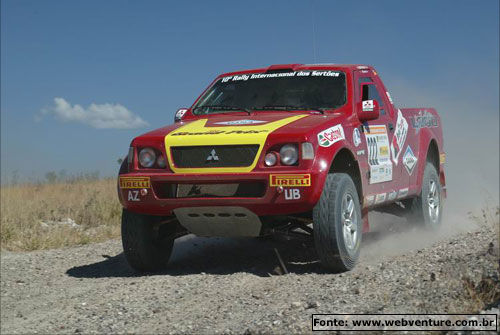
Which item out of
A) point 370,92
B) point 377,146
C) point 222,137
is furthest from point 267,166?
point 370,92

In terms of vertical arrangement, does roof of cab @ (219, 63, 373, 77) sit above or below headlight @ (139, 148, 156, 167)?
above

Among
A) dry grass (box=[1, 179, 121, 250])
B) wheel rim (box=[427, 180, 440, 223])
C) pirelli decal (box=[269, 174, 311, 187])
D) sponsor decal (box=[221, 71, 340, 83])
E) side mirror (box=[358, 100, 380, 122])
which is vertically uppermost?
sponsor decal (box=[221, 71, 340, 83])

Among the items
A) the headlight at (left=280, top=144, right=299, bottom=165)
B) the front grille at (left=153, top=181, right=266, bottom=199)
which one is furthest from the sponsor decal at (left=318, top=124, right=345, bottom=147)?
the front grille at (left=153, top=181, right=266, bottom=199)

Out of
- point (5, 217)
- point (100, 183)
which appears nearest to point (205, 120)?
point (5, 217)

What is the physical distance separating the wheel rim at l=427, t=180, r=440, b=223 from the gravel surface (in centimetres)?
104

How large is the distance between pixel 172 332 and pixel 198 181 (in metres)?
1.62

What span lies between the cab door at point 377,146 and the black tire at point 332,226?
0.73 meters

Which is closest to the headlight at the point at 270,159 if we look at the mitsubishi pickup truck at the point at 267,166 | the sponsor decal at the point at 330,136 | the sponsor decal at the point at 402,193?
the mitsubishi pickup truck at the point at 267,166

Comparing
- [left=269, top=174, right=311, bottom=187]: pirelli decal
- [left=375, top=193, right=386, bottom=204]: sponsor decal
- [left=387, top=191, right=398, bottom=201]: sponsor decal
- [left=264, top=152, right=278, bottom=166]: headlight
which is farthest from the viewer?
[left=387, top=191, right=398, bottom=201]: sponsor decal

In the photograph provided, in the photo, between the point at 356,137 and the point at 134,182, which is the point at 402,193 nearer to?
the point at 356,137

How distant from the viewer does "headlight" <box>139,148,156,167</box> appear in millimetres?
6449

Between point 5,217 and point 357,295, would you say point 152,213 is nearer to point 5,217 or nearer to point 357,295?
point 357,295

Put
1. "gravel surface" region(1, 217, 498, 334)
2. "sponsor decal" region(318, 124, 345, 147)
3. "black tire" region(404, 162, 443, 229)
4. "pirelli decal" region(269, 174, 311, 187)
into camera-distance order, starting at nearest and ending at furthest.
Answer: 1. "gravel surface" region(1, 217, 498, 334)
2. "pirelli decal" region(269, 174, 311, 187)
3. "sponsor decal" region(318, 124, 345, 147)
4. "black tire" region(404, 162, 443, 229)

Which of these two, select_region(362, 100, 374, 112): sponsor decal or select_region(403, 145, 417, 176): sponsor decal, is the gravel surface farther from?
select_region(362, 100, 374, 112): sponsor decal
